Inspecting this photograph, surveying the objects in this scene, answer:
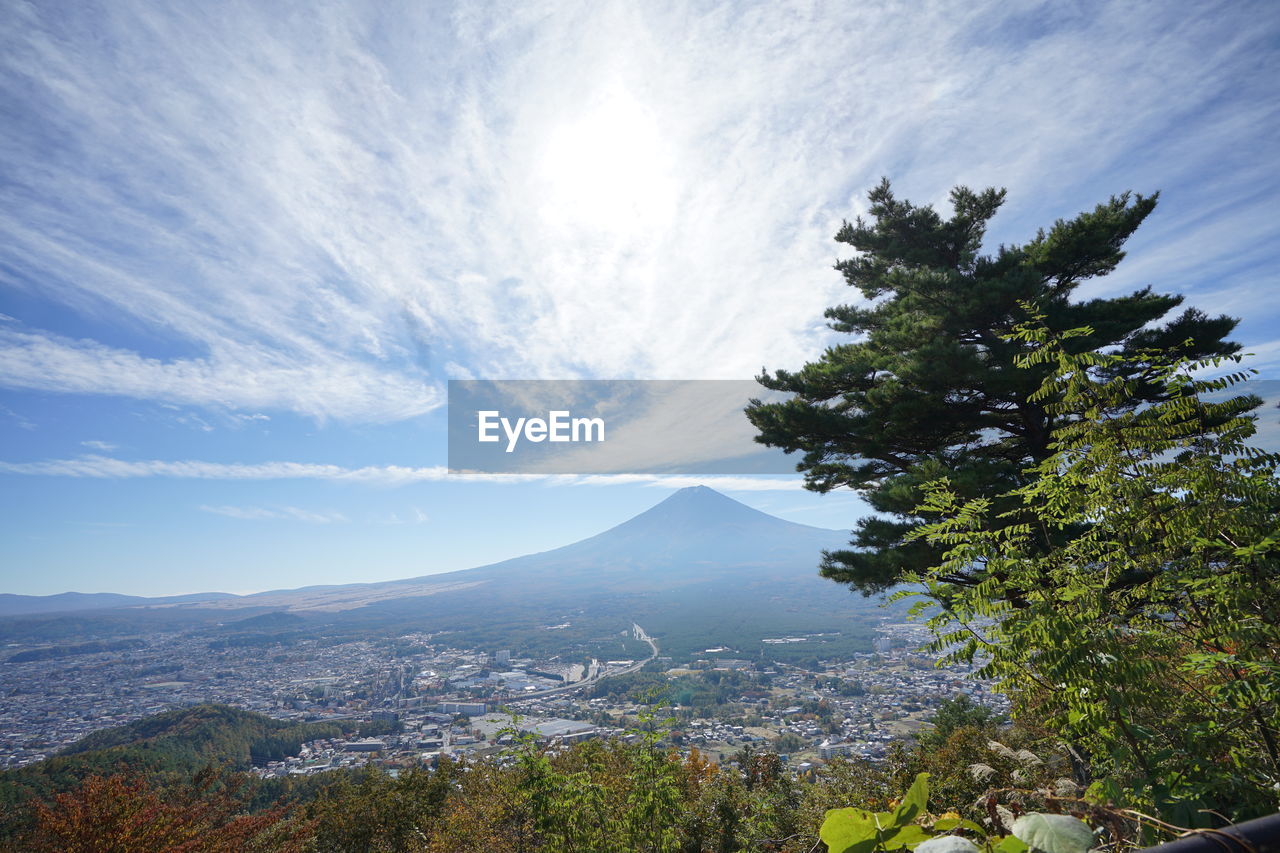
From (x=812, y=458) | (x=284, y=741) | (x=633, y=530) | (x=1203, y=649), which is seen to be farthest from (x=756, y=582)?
(x=1203, y=649)

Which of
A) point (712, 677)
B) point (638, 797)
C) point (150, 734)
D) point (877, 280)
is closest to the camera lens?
point (638, 797)

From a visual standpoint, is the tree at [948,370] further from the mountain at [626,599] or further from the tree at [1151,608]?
the mountain at [626,599]

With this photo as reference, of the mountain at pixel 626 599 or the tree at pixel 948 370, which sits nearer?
the tree at pixel 948 370

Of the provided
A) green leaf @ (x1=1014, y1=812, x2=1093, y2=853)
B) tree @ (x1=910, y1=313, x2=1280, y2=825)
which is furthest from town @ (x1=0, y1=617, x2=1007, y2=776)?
green leaf @ (x1=1014, y1=812, x2=1093, y2=853)

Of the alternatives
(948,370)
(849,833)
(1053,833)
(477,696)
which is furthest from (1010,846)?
(477,696)

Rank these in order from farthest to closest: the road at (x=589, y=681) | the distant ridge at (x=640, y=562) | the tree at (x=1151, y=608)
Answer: the distant ridge at (x=640, y=562), the road at (x=589, y=681), the tree at (x=1151, y=608)

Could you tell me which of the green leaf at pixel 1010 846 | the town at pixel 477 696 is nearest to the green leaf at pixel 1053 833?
the green leaf at pixel 1010 846

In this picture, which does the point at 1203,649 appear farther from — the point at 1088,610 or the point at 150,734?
the point at 150,734
